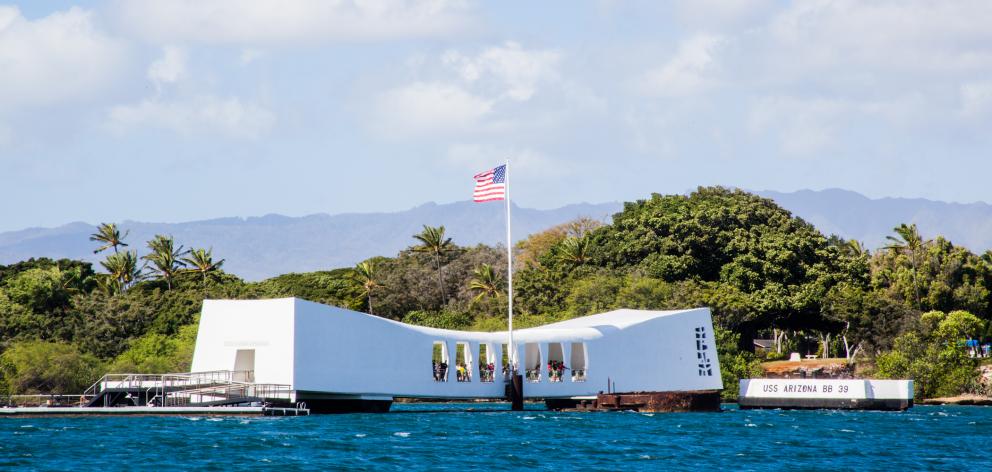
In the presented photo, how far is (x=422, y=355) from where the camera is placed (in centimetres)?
5116

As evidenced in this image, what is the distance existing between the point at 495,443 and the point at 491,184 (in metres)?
16.6

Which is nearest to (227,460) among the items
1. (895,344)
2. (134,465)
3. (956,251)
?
(134,465)

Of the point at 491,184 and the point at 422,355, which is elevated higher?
the point at 491,184

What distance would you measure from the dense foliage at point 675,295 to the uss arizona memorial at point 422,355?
29.9 feet

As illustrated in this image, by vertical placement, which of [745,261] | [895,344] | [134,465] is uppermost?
[745,261]

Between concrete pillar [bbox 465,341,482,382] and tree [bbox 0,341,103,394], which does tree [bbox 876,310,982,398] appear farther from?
tree [bbox 0,341,103,394]

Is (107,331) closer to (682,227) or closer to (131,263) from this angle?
(131,263)

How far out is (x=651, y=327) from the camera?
56656mm

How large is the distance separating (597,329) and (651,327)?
8.87ft

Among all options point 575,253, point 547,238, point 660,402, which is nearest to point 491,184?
point 660,402

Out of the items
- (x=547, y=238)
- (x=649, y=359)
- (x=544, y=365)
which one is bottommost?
(x=544, y=365)

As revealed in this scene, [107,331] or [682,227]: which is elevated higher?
[682,227]

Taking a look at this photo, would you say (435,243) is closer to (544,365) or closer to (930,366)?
(930,366)

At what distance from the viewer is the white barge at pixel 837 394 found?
54531 mm
